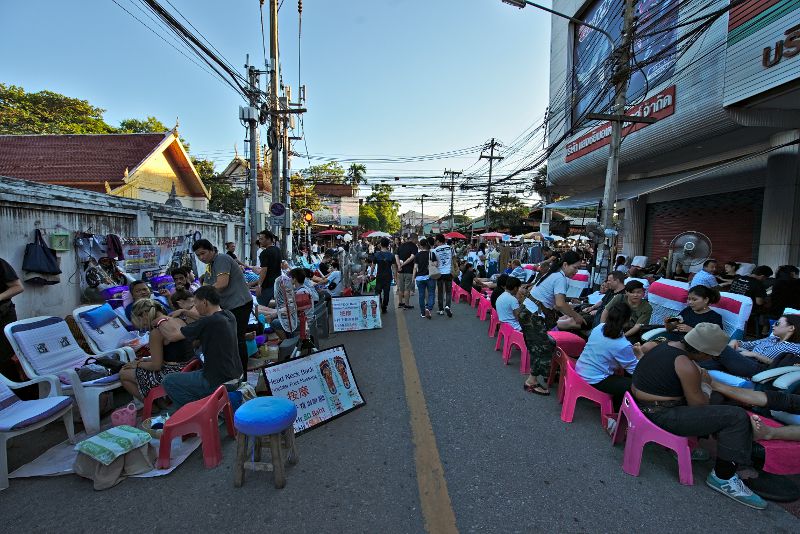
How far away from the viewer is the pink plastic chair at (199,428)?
2879 mm

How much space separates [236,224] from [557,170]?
1373cm

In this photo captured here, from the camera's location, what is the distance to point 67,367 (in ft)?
13.5

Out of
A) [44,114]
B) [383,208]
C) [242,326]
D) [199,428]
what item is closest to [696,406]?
[199,428]

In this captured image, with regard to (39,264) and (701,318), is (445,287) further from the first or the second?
(39,264)

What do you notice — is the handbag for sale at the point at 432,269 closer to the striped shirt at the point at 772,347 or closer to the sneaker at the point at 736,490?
the striped shirt at the point at 772,347

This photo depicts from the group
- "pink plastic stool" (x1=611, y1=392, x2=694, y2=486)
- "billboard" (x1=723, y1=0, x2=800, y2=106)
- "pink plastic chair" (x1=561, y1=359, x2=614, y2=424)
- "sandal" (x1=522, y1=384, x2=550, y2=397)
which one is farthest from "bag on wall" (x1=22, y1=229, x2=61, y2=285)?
"billboard" (x1=723, y1=0, x2=800, y2=106)

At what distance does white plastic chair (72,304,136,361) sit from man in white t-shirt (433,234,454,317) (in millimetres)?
5628

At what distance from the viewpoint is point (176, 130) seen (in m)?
17.2

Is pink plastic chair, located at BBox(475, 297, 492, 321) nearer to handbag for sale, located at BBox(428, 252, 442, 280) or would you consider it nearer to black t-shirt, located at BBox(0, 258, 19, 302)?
handbag for sale, located at BBox(428, 252, 442, 280)

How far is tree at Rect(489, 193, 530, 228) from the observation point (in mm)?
44591

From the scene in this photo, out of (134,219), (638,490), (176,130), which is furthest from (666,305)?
(176,130)

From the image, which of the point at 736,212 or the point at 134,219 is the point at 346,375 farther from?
the point at 736,212

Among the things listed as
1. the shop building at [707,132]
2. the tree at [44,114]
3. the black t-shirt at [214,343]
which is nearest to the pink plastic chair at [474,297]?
the shop building at [707,132]

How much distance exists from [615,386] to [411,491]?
6.97 feet
